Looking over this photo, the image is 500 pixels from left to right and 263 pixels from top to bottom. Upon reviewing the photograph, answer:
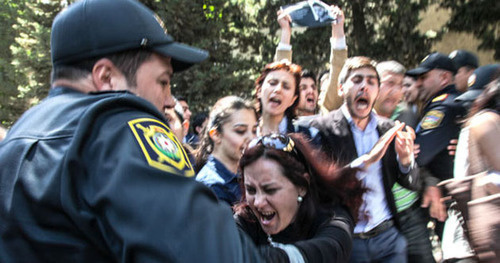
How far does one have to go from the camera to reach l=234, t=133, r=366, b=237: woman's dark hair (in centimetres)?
223

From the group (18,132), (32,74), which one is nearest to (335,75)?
(18,132)

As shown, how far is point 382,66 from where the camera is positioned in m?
4.82

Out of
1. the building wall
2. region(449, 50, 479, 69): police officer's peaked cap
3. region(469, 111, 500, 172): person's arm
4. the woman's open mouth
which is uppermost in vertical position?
the building wall

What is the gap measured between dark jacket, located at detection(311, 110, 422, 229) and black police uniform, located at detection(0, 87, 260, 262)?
7.58 ft

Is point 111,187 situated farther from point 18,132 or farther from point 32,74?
point 32,74

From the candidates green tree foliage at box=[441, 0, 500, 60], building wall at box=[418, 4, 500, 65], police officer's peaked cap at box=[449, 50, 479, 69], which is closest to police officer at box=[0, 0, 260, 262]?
police officer's peaked cap at box=[449, 50, 479, 69]

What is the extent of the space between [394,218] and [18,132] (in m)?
2.79

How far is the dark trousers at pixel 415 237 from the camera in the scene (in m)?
3.27

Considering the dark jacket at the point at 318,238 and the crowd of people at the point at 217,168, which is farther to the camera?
the dark jacket at the point at 318,238

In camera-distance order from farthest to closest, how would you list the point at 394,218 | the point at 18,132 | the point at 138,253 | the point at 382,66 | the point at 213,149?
the point at 382,66 < the point at 213,149 < the point at 394,218 < the point at 18,132 < the point at 138,253

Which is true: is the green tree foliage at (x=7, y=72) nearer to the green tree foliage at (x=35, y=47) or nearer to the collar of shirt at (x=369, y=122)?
the green tree foliage at (x=35, y=47)

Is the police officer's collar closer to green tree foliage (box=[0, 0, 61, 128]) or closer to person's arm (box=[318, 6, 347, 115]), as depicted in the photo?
person's arm (box=[318, 6, 347, 115])

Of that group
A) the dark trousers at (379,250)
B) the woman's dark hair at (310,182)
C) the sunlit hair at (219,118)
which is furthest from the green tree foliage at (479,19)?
the woman's dark hair at (310,182)

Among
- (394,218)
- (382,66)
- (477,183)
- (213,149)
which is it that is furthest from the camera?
(382,66)
